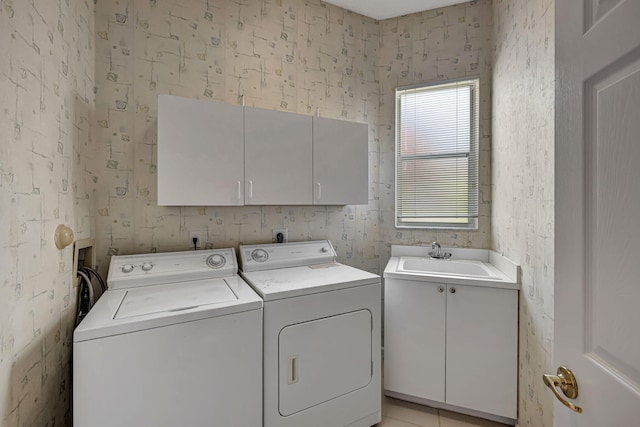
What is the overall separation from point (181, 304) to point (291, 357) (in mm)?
634

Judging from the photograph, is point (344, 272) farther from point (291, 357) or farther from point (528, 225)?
point (528, 225)

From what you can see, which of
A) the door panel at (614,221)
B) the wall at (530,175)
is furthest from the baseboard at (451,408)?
the door panel at (614,221)

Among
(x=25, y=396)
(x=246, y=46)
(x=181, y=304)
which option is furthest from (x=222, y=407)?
(x=246, y=46)

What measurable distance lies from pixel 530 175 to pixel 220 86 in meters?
2.10

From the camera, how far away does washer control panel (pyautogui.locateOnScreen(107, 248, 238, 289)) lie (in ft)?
5.82

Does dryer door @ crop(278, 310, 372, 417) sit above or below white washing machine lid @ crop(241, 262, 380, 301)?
below

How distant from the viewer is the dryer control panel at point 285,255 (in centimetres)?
214

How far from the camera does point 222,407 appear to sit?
1.43 metres

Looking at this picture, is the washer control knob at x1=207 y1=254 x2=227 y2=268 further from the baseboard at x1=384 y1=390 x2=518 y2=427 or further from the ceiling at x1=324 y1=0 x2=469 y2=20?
the ceiling at x1=324 y1=0 x2=469 y2=20

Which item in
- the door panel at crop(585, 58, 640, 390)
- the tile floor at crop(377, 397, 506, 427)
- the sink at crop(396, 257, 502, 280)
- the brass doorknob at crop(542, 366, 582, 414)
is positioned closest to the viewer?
the door panel at crop(585, 58, 640, 390)

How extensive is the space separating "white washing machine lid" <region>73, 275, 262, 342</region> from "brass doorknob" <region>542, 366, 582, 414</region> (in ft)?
3.88

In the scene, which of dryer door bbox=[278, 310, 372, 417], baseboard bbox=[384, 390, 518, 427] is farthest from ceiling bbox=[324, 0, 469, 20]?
baseboard bbox=[384, 390, 518, 427]

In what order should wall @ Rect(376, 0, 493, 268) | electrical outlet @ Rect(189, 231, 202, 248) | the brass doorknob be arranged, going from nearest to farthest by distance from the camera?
the brass doorknob < electrical outlet @ Rect(189, 231, 202, 248) < wall @ Rect(376, 0, 493, 268)

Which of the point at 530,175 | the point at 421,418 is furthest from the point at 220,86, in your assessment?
the point at 421,418
